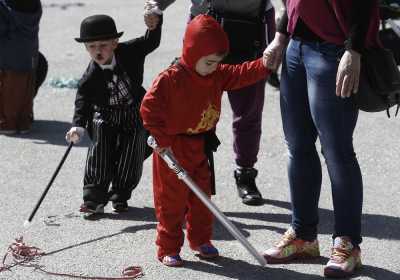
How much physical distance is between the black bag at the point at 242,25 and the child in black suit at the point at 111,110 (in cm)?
37

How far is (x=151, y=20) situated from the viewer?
4855 millimetres

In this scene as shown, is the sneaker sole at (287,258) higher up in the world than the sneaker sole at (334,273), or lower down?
lower down

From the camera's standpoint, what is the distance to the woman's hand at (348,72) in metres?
3.80

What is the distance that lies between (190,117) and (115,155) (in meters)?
1.09

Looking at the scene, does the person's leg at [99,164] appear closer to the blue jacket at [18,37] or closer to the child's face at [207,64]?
the child's face at [207,64]

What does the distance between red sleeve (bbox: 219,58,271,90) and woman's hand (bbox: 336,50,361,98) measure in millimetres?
549

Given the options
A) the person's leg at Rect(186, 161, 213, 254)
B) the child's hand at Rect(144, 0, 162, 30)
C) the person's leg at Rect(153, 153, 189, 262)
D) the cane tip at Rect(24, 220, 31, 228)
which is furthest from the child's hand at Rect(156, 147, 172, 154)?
the cane tip at Rect(24, 220, 31, 228)

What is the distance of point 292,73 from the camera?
4.14 metres

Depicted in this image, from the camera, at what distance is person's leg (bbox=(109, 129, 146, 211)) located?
5145 millimetres

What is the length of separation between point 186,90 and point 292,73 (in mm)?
488

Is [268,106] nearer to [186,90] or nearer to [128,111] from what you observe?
[128,111]

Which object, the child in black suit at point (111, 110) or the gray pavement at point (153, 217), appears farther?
the child in black suit at point (111, 110)

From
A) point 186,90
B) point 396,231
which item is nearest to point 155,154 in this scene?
point 186,90

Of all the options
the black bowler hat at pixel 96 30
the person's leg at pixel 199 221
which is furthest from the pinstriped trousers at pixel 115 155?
the person's leg at pixel 199 221
